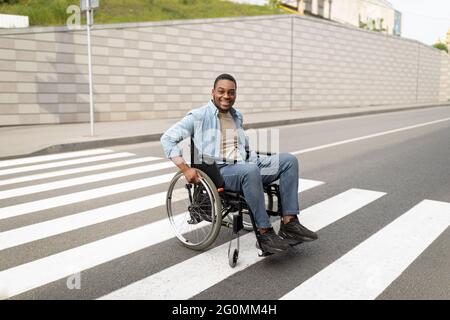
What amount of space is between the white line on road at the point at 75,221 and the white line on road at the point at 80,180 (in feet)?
4.69

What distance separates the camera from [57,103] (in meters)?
13.4

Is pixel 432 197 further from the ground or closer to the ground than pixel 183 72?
closer to the ground

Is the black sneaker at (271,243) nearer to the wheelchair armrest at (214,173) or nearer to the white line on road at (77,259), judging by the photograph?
the wheelchair armrest at (214,173)

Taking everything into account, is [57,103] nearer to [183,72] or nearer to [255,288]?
[183,72]

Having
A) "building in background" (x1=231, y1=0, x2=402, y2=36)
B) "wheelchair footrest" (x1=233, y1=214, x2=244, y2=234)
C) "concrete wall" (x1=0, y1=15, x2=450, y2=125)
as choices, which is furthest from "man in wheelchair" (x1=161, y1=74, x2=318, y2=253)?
"building in background" (x1=231, y1=0, x2=402, y2=36)

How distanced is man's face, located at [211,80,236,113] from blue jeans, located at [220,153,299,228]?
56 cm

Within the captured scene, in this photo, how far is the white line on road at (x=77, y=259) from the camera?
3.08m

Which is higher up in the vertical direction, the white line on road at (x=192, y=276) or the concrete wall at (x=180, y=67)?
the concrete wall at (x=180, y=67)

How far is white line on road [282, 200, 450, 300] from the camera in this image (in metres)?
2.92

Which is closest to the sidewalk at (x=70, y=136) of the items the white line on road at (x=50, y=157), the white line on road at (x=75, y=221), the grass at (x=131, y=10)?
the white line on road at (x=50, y=157)

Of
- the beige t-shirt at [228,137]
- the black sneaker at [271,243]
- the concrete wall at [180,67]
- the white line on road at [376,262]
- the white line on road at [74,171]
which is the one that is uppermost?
the concrete wall at [180,67]
